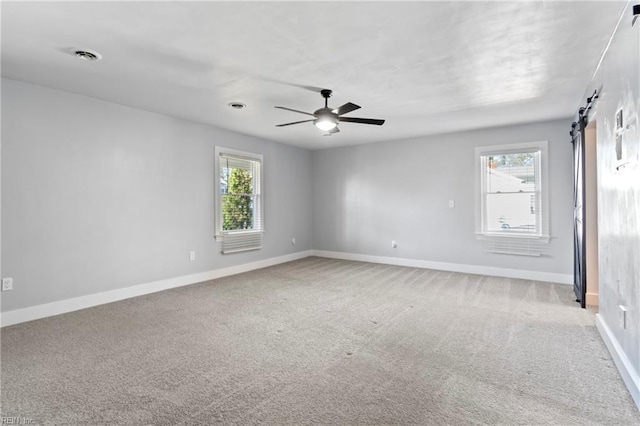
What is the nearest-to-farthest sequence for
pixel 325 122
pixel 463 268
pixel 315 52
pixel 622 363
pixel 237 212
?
pixel 622 363
pixel 315 52
pixel 325 122
pixel 463 268
pixel 237 212

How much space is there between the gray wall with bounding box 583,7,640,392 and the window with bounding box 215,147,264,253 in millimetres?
5017

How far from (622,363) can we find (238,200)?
5.39 meters

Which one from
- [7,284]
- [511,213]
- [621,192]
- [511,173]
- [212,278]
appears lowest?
[212,278]

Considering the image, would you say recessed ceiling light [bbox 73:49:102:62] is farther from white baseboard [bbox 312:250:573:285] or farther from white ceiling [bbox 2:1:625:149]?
white baseboard [bbox 312:250:573:285]

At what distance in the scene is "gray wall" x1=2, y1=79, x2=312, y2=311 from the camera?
11.6 feet

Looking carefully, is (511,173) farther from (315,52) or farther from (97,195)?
(97,195)

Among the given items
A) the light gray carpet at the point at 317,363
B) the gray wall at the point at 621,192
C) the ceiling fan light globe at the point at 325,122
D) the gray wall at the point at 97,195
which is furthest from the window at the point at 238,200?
the gray wall at the point at 621,192

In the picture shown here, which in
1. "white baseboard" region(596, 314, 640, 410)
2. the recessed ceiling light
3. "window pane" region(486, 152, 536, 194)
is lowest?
"white baseboard" region(596, 314, 640, 410)

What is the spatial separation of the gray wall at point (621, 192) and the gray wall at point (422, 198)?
237 cm

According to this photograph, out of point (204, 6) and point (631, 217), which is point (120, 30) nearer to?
point (204, 6)

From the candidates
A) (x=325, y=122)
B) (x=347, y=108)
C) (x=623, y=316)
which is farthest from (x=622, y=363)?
(x=325, y=122)

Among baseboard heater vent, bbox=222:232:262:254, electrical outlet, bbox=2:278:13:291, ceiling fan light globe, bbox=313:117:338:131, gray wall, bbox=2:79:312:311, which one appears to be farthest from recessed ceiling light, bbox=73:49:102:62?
baseboard heater vent, bbox=222:232:262:254

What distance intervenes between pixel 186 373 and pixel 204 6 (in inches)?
102

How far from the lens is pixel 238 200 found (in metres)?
6.08
